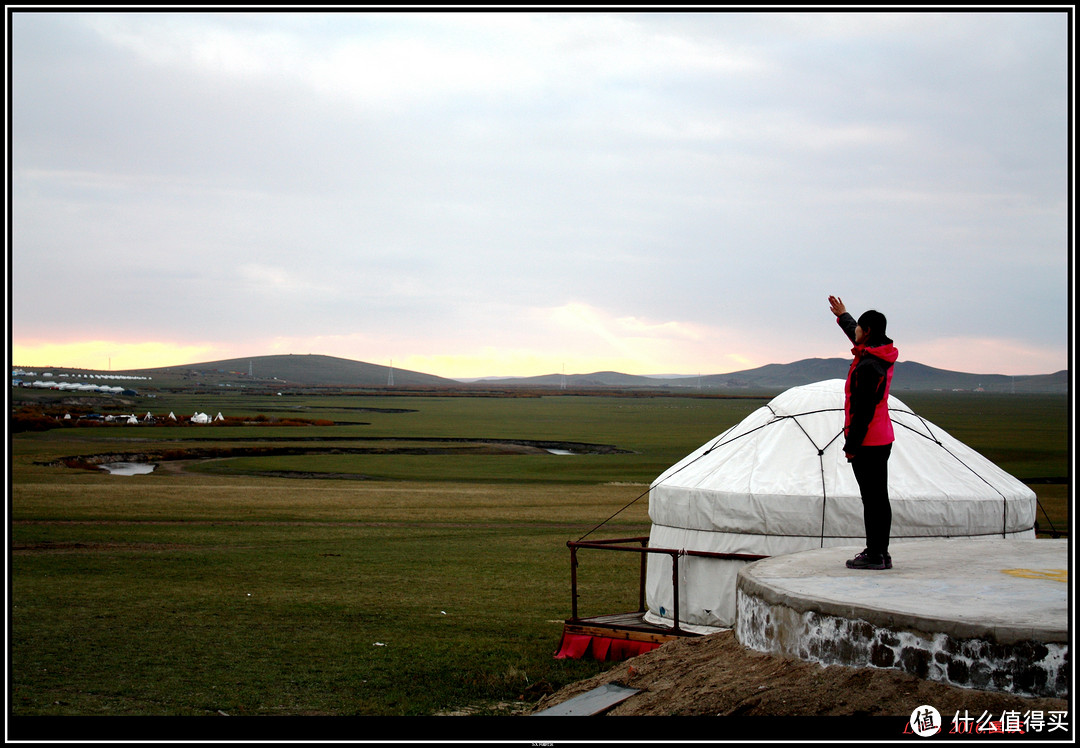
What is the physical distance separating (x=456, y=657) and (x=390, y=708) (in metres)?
1.92

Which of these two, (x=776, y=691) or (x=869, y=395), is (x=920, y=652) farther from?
(x=869, y=395)

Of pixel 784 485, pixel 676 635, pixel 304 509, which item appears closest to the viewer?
pixel 676 635

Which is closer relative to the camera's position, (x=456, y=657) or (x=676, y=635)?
(x=676, y=635)

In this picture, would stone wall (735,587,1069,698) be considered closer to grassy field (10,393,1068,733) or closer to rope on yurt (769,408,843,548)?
grassy field (10,393,1068,733)

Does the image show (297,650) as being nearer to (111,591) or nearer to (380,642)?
(380,642)

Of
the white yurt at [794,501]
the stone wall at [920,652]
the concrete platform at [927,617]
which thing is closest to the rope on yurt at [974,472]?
the white yurt at [794,501]

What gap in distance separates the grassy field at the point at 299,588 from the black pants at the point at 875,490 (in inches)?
129

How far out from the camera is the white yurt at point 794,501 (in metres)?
9.38

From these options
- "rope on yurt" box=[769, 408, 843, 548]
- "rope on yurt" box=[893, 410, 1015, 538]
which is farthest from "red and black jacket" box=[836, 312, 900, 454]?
"rope on yurt" box=[893, 410, 1015, 538]

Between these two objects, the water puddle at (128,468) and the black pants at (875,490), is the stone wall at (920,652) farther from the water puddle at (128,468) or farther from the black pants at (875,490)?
the water puddle at (128,468)

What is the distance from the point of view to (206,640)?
10.0 metres

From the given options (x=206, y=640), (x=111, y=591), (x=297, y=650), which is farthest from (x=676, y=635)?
(x=111, y=591)

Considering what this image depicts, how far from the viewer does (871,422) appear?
598cm

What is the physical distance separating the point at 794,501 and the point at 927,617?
16.4 ft
